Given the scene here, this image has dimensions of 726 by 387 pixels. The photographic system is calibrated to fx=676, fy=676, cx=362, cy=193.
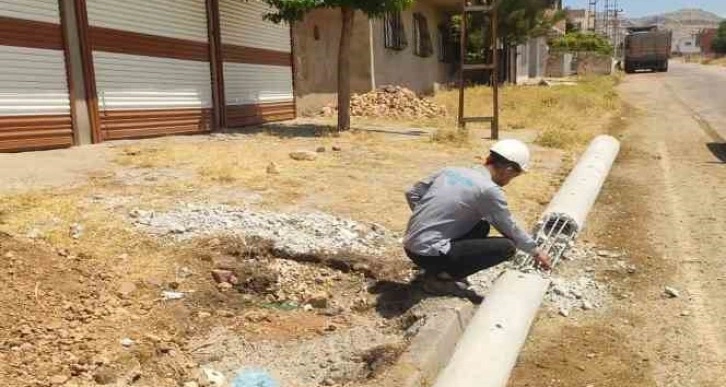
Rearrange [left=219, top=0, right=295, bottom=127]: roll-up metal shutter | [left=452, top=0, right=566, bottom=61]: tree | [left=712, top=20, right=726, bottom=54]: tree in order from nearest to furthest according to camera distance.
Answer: [left=219, top=0, right=295, bottom=127]: roll-up metal shutter, [left=452, top=0, right=566, bottom=61]: tree, [left=712, top=20, right=726, bottom=54]: tree

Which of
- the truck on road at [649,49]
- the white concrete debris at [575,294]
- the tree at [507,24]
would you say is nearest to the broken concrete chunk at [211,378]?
the white concrete debris at [575,294]

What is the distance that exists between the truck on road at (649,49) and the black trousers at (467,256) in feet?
147

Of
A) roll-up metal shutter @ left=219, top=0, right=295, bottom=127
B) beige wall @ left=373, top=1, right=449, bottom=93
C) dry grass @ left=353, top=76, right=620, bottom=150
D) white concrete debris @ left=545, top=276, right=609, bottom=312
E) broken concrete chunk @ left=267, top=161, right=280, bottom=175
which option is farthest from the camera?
beige wall @ left=373, top=1, right=449, bottom=93

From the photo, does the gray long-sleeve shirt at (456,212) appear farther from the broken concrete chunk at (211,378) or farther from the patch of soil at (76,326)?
the patch of soil at (76,326)

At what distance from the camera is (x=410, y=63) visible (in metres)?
19.9

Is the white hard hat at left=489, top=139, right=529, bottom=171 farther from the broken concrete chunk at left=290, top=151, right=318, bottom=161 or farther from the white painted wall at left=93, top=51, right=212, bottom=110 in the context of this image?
the white painted wall at left=93, top=51, right=212, bottom=110

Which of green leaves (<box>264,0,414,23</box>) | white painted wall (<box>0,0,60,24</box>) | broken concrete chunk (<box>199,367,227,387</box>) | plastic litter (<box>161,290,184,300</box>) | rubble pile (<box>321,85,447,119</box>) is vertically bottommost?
broken concrete chunk (<box>199,367,227,387</box>)

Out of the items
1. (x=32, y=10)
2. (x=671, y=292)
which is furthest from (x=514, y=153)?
(x=32, y=10)

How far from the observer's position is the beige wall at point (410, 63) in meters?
17.4

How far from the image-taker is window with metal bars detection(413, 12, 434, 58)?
20719 mm

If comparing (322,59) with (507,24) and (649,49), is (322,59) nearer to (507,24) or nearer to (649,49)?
(507,24)

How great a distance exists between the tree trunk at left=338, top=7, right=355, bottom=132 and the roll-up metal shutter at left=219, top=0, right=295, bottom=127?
1.81 m

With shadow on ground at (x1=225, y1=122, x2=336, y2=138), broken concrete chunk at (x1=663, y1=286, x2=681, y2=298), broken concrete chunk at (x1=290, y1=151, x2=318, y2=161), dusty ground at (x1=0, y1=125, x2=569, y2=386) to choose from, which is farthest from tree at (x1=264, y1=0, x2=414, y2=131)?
broken concrete chunk at (x1=663, y1=286, x2=681, y2=298)

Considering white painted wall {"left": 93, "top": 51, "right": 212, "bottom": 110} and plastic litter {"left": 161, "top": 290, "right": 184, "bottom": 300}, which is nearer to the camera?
plastic litter {"left": 161, "top": 290, "right": 184, "bottom": 300}
